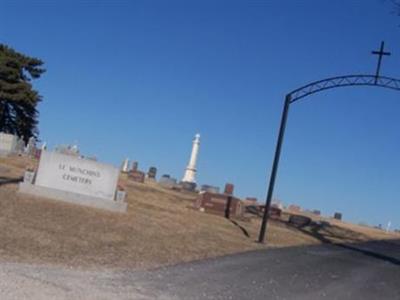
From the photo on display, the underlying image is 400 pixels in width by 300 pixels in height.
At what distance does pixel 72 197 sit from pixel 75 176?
737 mm

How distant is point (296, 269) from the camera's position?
15156mm

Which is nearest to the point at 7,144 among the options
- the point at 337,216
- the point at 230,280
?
the point at 230,280

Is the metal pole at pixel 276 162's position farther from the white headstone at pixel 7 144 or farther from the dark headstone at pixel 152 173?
the dark headstone at pixel 152 173

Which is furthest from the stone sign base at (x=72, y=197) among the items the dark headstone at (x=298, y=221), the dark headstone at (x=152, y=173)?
the dark headstone at (x=152, y=173)

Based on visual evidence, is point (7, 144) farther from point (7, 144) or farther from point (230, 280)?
point (230, 280)

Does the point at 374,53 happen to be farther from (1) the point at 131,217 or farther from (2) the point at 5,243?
(2) the point at 5,243

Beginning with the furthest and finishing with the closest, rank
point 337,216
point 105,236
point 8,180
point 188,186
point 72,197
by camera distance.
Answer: point 337,216 < point 188,186 < point 8,180 < point 72,197 < point 105,236

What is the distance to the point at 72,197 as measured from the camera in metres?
21.9

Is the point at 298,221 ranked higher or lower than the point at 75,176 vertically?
lower

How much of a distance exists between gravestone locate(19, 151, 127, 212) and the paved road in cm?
627

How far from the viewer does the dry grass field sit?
12.2 m

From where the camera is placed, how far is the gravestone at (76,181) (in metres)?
21.8

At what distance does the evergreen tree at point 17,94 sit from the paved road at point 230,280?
4869cm

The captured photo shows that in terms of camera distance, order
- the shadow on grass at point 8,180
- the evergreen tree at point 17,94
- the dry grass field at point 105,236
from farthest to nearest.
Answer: the evergreen tree at point 17,94
the shadow on grass at point 8,180
the dry grass field at point 105,236
